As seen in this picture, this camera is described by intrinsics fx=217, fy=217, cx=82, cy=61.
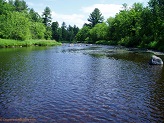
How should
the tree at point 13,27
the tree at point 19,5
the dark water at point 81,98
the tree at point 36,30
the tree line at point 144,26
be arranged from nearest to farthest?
the dark water at point 81,98 → the tree line at point 144,26 → the tree at point 13,27 → the tree at point 36,30 → the tree at point 19,5

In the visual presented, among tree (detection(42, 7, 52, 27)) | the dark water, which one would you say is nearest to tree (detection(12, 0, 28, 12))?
tree (detection(42, 7, 52, 27))

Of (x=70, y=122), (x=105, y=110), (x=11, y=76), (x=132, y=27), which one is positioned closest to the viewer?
(x=70, y=122)

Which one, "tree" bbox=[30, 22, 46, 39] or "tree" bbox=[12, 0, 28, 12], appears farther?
"tree" bbox=[12, 0, 28, 12]

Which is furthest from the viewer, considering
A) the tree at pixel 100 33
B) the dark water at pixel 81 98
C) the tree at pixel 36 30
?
the tree at pixel 100 33

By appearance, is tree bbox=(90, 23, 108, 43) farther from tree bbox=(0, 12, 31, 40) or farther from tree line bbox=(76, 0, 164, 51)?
tree bbox=(0, 12, 31, 40)

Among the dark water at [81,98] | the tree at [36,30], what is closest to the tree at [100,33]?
the tree at [36,30]

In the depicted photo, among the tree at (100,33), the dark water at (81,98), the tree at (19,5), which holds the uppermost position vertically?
the tree at (19,5)

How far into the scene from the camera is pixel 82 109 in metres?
14.8

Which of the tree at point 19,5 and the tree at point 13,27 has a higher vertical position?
the tree at point 19,5

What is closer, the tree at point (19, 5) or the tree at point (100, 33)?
the tree at point (100, 33)

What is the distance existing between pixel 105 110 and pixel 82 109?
1.56m

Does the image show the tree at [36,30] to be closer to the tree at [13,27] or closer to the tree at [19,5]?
the tree at [13,27]

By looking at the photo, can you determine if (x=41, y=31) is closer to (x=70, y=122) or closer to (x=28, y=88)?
(x=28, y=88)

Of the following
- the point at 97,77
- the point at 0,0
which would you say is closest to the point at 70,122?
the point at 97,77
